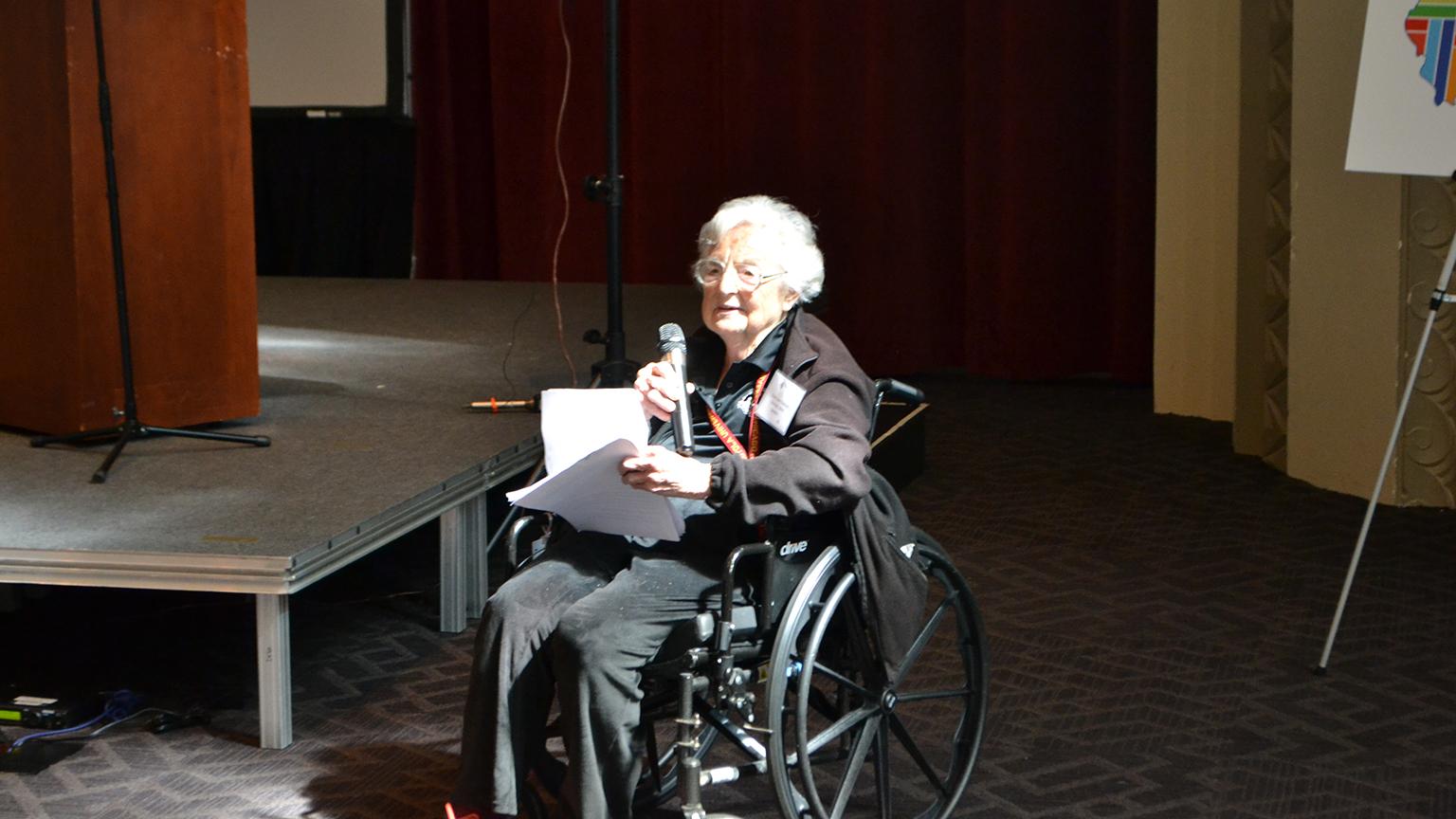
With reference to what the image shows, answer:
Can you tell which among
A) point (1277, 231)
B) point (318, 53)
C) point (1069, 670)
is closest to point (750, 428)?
point (1069, 670)

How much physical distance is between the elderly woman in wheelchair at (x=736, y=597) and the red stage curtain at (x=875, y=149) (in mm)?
4341

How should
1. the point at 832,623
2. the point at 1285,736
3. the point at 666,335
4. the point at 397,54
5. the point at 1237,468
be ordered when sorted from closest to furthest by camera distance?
the point at 666,335 < the point at 832,623 < the point at 1285,736 < the point at 1237,468 < the point at 397,54

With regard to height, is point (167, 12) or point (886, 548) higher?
point (167, 12)

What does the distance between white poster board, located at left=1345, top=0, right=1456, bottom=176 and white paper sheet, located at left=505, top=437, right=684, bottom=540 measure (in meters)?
1.98

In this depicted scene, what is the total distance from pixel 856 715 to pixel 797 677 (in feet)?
0.35

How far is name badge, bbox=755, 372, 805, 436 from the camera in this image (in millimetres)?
2316

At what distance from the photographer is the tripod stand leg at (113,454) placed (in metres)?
3.36

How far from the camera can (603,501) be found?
2332mm

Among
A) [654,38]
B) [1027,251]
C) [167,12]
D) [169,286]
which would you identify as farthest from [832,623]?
[654,38]

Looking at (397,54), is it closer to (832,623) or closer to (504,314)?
(504,314)

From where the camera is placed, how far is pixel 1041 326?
22.5 ft

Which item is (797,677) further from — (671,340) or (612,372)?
(612,372)

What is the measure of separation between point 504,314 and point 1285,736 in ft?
13.0

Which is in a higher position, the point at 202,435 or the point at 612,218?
the point at 612,218
